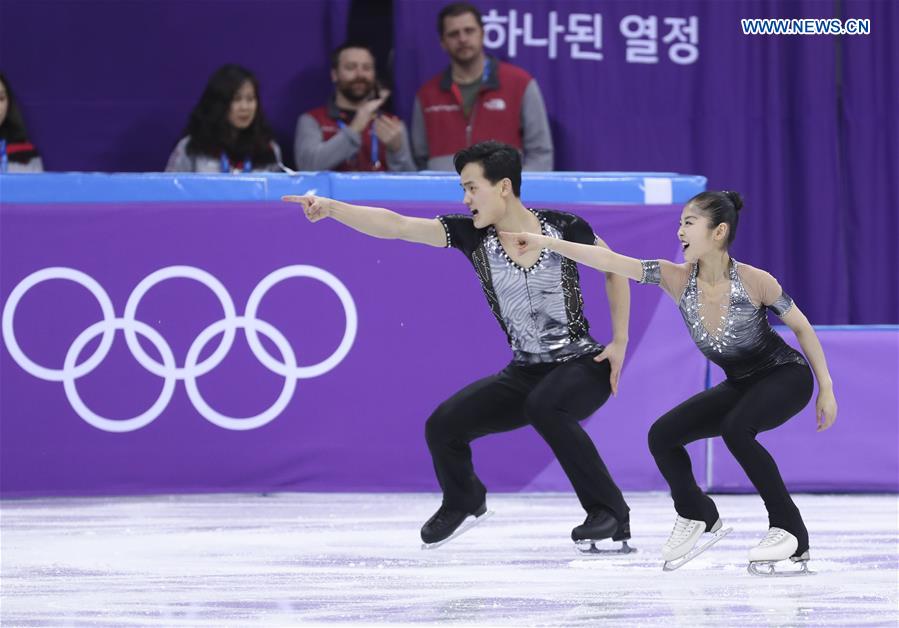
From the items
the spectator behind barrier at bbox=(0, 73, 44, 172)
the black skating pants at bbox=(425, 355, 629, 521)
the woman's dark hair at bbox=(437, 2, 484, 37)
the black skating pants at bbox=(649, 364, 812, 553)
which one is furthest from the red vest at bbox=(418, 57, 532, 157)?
the black skating pants at bbox=(649, 364, 812, 553)

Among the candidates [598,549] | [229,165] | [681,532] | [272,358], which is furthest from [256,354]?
[681,532]

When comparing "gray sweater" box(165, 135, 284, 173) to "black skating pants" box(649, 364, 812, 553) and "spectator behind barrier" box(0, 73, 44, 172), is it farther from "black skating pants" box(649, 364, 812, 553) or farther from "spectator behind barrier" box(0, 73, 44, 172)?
"black skating pants" box(649, 364, 812, 553)

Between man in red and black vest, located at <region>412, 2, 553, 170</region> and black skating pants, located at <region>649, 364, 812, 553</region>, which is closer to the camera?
black skating pants, located at <region>649, 364, 812, 553</region>

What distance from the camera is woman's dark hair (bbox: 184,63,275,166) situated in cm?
784

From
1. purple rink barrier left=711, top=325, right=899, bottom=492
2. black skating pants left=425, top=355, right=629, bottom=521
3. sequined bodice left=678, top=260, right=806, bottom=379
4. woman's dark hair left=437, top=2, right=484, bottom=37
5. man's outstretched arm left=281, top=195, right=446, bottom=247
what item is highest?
woman's dark hair left=437, top=2, right=484, bottom=37

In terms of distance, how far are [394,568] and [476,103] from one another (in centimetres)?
385

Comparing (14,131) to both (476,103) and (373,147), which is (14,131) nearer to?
(373,147)

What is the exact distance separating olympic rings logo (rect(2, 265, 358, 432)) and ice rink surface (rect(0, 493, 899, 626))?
1.39ft

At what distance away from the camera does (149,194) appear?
6.89m

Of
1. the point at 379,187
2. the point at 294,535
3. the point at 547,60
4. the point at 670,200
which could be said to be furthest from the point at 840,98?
the point at 294,535

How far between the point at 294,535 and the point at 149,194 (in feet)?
6.35

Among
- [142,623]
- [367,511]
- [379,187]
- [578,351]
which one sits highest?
[379,187]

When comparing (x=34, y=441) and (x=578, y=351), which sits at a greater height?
(x=578, y=351)

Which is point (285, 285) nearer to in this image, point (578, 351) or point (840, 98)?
point (578, 351)
